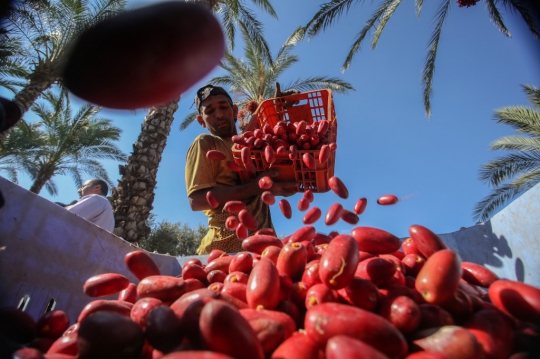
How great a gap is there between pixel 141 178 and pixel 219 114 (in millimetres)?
3315

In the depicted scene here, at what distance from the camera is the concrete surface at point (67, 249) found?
4.61 ft

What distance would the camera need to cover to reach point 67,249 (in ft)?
5.35

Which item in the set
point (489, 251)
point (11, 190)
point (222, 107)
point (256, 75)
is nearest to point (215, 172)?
point (222, 107)

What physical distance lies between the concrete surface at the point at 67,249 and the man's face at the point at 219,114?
5.09 ft

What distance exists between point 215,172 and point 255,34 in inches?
252

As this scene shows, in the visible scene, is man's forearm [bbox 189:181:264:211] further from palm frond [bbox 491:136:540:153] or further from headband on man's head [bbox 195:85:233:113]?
palm frond [bbox 491:136:540:153]

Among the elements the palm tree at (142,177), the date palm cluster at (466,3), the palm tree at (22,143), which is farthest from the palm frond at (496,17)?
the palm tree at (22,143)

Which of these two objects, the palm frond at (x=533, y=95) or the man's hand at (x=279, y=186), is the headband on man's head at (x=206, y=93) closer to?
the man's hand at (x=279, y=186)

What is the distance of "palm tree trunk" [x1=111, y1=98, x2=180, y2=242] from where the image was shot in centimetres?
541

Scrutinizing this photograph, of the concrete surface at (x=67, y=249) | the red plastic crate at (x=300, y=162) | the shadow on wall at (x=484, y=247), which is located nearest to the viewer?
the concrete surface at (x=67, y=249)

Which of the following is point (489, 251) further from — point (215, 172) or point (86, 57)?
point (86, 57)

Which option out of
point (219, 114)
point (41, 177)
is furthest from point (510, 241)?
point (41, 177)

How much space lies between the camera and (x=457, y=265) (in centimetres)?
107

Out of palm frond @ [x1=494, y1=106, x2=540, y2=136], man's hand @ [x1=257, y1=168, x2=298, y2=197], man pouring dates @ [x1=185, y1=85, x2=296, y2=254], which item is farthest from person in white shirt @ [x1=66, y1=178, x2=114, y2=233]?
palm frond @ [x1=494, y1=106, x2=540, y2=136]
